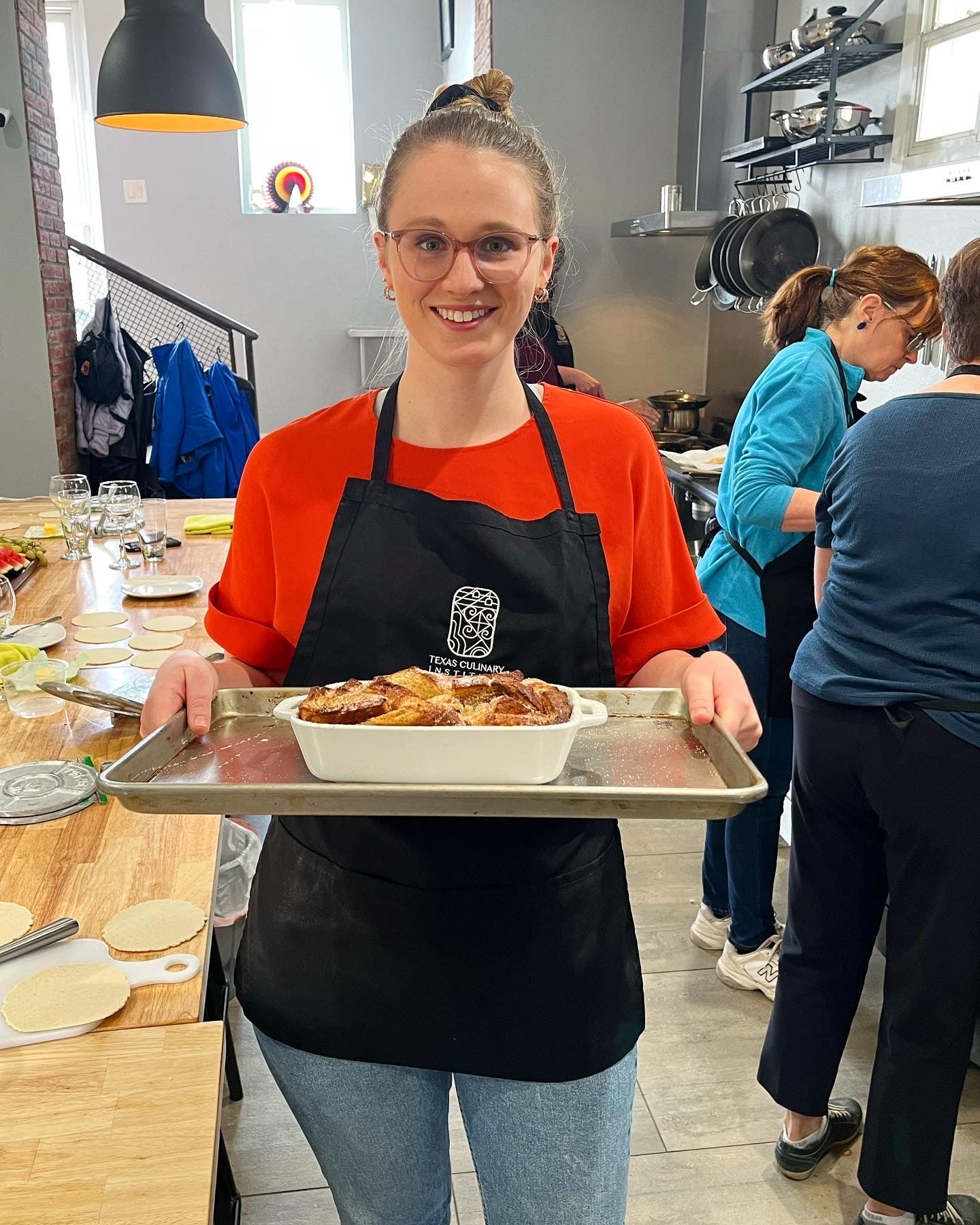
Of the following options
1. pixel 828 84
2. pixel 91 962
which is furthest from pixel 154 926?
pixel 828 84

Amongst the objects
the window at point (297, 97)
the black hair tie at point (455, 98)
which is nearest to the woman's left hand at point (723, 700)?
the black hair tie at point (455, 98)

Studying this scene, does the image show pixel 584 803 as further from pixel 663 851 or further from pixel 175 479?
pixel 175 479

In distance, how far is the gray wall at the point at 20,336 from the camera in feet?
16.2

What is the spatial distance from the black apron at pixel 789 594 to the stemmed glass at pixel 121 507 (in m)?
1.70

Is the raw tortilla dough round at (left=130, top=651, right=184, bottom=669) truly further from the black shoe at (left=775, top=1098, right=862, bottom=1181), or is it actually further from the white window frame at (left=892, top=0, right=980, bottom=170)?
the white window frame at (left=892, top=0, right=980, bottom=170)

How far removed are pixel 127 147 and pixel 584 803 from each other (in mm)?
7547

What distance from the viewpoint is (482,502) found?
1.20 meters

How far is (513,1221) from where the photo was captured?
4.01 ft

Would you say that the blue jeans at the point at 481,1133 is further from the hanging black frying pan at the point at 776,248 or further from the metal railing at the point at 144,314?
the metal railing at the point at 144,314

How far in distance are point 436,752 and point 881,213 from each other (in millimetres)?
3239

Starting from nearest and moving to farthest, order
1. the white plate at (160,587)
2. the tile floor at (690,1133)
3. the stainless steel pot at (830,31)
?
the tile floor at (690,1133) → the white plate at (160,587) → the stainless steel pot at (830,31)

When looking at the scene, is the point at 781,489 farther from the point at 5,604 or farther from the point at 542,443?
the point at 5,604

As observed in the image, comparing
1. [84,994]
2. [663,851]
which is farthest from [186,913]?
[663,851]

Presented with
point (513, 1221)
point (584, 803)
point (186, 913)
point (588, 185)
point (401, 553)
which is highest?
point (588, 185)
